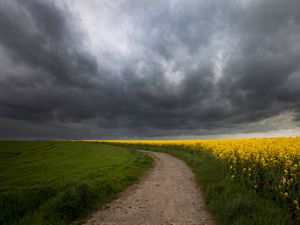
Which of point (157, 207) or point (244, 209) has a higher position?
point (244, 209)

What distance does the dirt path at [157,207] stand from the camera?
22.9 ft

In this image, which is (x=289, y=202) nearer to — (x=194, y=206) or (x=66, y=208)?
(x=194, y=206)

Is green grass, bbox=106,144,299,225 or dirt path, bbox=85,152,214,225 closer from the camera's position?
green grass, bbox=106,144,299,225

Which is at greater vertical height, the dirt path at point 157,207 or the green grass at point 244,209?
the green grass at point 244,209

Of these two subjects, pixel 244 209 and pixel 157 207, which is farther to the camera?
pixel 157 207

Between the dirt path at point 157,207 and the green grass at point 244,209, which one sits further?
the dirt path at point 157,207

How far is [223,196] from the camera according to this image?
8.17 m

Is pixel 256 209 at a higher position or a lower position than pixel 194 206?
higher

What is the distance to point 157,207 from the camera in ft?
27.2

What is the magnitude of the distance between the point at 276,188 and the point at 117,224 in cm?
598

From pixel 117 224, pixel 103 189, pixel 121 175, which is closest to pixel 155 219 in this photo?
pixel 117 224

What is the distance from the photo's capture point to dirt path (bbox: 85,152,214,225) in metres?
6.97

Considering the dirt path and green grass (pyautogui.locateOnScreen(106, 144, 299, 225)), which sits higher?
green grass (pyautogui.locateOnScreen(106, 144, 299, 225))

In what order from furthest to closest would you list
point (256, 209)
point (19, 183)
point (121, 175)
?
1. point (121, 175)
2. point (19, 183)
3. point (256, 209)
